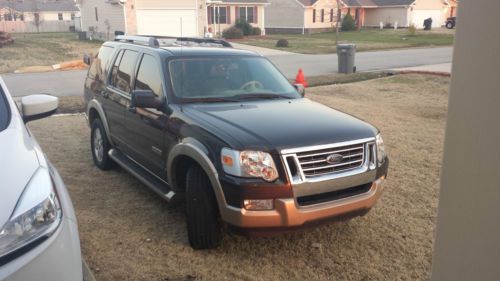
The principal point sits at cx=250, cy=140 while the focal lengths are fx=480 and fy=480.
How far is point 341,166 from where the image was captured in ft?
12.9

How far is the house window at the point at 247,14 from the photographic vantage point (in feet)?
148

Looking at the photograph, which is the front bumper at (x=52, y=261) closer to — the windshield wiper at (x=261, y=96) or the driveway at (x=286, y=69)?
the windshield wiper at (x=261, y=96)

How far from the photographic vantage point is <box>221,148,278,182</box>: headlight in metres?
3.66

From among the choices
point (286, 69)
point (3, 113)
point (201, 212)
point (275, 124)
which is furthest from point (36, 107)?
point (286, 69)

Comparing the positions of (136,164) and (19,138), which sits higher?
(19,138)

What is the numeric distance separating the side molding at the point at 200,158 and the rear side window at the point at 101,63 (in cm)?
260

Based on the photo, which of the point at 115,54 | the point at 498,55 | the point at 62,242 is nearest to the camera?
the point at 498,55

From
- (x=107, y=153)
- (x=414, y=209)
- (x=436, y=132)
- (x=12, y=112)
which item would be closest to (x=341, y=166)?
(x=414, y=209)

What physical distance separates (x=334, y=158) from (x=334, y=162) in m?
0.03

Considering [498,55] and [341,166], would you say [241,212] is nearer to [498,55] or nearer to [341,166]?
[341,166]

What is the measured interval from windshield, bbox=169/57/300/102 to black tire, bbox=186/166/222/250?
1.03 meters

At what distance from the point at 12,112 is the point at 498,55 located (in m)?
3.24

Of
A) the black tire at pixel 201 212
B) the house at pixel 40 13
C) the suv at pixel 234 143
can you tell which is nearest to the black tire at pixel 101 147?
the suv at pixel 234 143

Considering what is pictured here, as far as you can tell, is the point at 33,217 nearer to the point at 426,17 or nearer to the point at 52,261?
the point at 52,261
